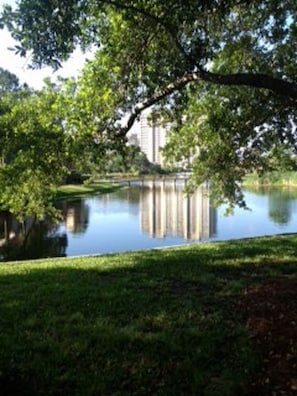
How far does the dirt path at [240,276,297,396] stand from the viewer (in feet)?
14.1

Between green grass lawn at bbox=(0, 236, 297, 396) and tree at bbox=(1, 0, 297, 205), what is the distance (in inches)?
99.3

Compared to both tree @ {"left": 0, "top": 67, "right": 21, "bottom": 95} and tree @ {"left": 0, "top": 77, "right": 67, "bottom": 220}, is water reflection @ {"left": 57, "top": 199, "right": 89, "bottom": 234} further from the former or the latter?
tree @ {"left": 0, "top": 67, "right": 21, "bottom": 95}

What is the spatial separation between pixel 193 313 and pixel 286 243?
7105 millimetres

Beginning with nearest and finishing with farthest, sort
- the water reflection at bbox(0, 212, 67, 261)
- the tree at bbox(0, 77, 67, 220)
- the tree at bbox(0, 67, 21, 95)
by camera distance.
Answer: the tree at bbox(0, 77, 67, 220)
the water reflection at bbox(0, 212, 67, 261)
the tree at bbox(0, 67, 21, 95)

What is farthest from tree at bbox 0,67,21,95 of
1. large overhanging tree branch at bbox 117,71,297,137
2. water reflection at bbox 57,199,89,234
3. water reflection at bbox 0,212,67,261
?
large overhanging tree branch at bbox 117,71,297,137

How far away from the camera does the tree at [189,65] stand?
605 centimetres

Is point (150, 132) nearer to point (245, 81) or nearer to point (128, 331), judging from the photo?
point (245, 81)

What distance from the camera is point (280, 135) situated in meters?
13.1

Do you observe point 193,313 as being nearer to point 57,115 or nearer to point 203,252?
point 57,115

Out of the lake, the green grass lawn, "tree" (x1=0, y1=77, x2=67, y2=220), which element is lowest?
the lake

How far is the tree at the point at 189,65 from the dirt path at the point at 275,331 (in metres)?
2.93

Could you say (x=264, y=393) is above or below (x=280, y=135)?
below

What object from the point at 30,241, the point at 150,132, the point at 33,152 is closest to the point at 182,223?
the point at 150,132

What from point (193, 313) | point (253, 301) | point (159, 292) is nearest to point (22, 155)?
point (159, 292)
